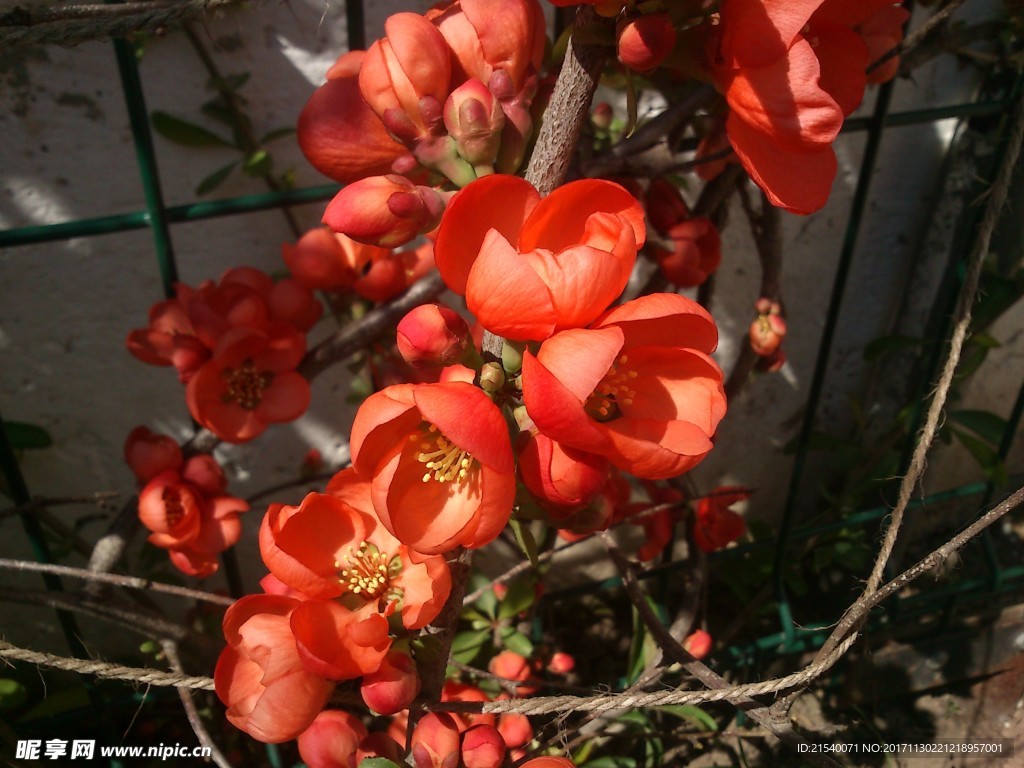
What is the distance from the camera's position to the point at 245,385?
1.00 meters

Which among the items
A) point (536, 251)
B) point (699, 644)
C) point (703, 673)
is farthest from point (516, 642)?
point (536, 251)

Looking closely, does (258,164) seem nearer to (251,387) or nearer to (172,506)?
(251,387)

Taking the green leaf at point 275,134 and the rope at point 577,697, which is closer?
the rope at point 577,697

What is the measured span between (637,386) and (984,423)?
4.08ft

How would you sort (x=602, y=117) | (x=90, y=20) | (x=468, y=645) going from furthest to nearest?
(x=468, y=645) < (x=602, y=117) < (x=90, y=20)

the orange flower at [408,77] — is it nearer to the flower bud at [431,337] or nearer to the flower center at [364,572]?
the flower bud at [431,337]

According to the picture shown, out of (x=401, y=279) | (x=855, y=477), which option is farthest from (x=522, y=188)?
(x=855, y=477)

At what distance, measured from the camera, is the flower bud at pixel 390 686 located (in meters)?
0.69

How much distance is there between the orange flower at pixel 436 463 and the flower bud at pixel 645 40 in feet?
0.89

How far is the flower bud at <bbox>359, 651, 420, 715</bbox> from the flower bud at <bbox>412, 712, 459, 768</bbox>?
0.07m

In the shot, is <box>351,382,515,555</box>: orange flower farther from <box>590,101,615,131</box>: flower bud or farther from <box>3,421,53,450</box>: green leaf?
<box>3,421,53,450</box>: green leaf

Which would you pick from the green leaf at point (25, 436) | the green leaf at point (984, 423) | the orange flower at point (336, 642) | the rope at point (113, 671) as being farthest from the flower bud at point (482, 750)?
the green leaf at point (984, 423)

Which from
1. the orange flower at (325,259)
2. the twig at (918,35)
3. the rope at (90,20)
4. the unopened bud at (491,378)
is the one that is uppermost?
the rope at (90,20)

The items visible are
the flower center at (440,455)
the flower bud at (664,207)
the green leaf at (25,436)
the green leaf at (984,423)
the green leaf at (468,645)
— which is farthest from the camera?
the green leaf at (984,423)
